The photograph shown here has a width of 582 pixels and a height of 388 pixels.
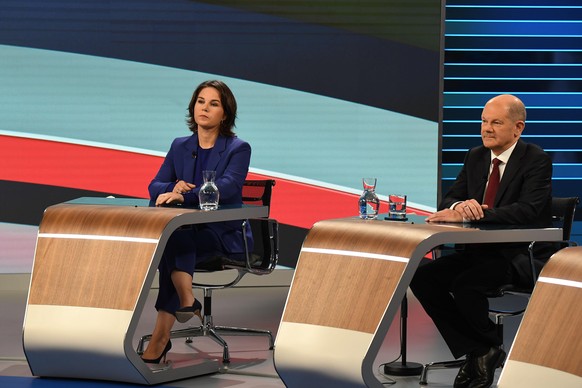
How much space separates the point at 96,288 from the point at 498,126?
1917mm

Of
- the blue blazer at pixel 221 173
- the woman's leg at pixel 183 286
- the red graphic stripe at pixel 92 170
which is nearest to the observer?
the woman's leg at pixel 183 286

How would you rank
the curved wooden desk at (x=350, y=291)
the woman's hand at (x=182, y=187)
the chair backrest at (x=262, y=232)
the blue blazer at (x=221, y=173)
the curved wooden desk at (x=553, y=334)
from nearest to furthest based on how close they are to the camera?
the curved wooden desk at (x=553, y=334) → the curved wooden desk at (x=350, y=291) → the woman's hand at (x=182, y=187) → the blue blazer at (x=221, y=173) → the chair backrest at (x=262, y=232)

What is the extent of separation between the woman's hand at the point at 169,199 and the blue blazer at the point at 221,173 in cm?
12

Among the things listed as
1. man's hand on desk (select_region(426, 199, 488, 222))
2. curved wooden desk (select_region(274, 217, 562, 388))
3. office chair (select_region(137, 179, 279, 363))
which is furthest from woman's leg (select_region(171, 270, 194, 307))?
man's hand on desk (select_region(426, 199, 488, 222))

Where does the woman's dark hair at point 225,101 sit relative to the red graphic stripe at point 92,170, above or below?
above

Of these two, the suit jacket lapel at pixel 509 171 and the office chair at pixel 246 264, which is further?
the office chair at pixel 246 264

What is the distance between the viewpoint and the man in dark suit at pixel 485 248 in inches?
174

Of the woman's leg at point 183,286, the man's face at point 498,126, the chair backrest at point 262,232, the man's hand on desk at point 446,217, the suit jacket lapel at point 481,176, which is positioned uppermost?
the man's face at point 498,126

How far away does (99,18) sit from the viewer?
7.50 metres

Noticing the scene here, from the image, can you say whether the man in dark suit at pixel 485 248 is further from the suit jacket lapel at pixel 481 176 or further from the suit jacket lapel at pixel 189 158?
the suit jacket lapel at pixel 189 158

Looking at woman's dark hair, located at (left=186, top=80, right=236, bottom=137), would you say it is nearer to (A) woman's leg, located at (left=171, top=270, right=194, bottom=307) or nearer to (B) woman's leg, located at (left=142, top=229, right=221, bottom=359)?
(B) woman's leg, located at (left=142, top=229, right=221, bottom=359)

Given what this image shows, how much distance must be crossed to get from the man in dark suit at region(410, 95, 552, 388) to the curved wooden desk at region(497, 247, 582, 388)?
80cm

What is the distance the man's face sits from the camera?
185 inches

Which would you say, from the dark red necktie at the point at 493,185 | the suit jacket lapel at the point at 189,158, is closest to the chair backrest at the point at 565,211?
the dark red necktie at the point at 493,185
